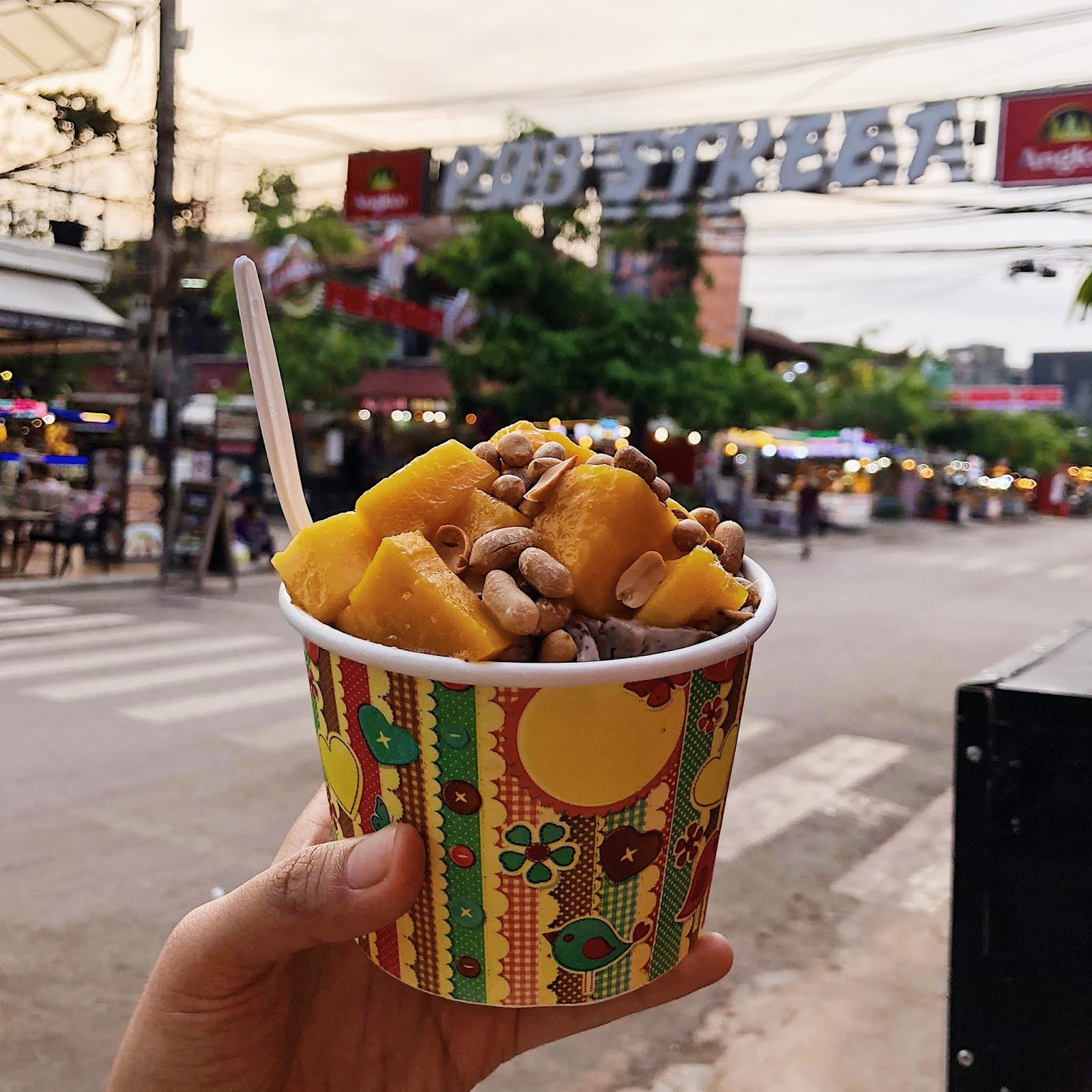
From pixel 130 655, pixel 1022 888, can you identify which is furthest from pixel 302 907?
pixel 130 655

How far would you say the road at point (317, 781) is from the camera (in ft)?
11.6

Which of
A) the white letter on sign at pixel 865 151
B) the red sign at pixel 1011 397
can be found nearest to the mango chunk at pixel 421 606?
the white letter on sign at pixel 865 151

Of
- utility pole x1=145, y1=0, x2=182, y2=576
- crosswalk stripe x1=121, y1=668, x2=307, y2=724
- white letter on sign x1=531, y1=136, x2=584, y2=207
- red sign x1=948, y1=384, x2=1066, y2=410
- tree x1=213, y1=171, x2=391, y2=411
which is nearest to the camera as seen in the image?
crosswalk stripe x1=121, y1=668, x2=307, y2=724

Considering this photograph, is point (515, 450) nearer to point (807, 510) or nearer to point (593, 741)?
point (593, 741)

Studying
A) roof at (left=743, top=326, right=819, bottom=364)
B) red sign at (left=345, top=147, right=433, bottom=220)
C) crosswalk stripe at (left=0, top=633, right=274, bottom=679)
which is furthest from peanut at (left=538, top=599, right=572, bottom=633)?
roof at (left=743, top=326, right=819, bottom=364)

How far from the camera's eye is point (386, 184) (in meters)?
14.9

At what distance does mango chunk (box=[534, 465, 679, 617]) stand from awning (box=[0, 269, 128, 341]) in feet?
44.5

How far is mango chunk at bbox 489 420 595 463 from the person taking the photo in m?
1.65

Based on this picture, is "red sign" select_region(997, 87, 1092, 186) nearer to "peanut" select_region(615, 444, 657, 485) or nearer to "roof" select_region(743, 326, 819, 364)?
"peanut" select_region(615, 444, 657, 485)

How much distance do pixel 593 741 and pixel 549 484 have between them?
370 mm

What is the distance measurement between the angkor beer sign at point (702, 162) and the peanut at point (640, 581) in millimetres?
11965

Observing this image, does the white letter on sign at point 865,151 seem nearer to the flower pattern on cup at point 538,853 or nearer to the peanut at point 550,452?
the peanut at point 550,452

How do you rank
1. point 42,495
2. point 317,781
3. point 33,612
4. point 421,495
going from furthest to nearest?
point 42,495, point 33,612, point 317,781, point 421,495

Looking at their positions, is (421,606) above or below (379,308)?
below
